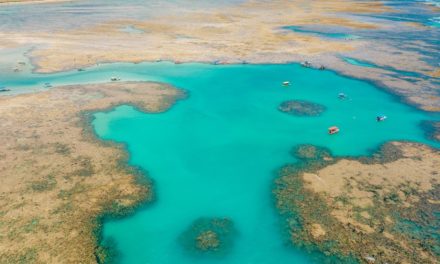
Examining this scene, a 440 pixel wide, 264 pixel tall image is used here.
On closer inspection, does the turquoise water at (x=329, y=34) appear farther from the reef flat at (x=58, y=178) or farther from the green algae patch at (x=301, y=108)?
the reef flat at (x=58, y=178)

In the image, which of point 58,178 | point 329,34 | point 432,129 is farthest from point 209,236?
point 329,34

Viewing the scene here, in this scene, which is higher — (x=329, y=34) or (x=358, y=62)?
(x=329, y=34)

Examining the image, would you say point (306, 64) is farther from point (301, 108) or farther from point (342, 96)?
point (301, 108)

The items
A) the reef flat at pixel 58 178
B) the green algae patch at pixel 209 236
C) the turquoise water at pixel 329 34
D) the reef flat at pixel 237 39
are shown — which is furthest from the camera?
the turquoise water at pixel 329 34

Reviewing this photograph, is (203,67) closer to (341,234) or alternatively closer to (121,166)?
(121,166)

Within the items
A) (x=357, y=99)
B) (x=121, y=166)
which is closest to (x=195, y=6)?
(x=357, y=99)

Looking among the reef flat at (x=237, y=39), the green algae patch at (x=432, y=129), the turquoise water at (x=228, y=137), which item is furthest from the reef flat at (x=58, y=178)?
the green algae patch at (x=432, y=129)
